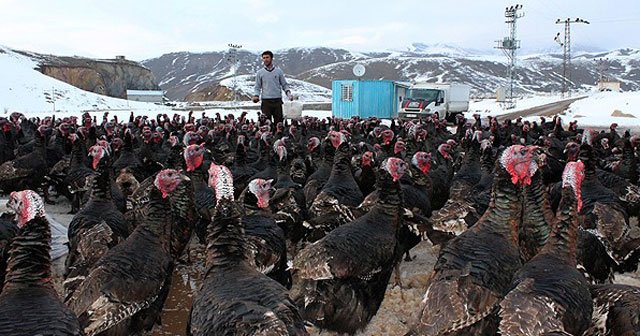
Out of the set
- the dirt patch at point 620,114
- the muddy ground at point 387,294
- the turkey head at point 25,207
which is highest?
the dirt patch at point 620,114

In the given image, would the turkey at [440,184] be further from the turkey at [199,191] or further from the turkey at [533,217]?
the turkey at [199,191]

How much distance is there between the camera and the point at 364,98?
3497 centimetres

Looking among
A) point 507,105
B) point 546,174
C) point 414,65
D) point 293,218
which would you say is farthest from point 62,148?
point 414,65

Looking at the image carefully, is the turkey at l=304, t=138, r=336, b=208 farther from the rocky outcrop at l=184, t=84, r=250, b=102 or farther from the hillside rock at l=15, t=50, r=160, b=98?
the rocky outcrop at l=184, t=84, r=250, b=102

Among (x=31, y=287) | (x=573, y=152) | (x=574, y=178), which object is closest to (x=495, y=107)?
(x=573, y=152)

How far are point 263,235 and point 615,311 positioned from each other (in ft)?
9.99

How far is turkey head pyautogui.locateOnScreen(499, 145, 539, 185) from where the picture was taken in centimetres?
498

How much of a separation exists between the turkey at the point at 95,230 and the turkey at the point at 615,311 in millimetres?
4107

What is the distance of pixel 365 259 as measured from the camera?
4.87 metres

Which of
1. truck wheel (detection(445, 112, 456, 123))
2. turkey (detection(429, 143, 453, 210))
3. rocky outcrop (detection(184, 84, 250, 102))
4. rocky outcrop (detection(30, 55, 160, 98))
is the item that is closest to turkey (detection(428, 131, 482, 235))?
turkey (detection(429, 143, 453, 210))

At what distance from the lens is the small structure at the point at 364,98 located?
114 feet

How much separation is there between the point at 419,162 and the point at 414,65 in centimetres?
15960

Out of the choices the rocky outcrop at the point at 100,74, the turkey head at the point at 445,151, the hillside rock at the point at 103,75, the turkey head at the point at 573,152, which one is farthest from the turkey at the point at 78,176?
the hillside rock at the point at 103,75

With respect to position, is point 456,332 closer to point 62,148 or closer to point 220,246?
point 220,246
